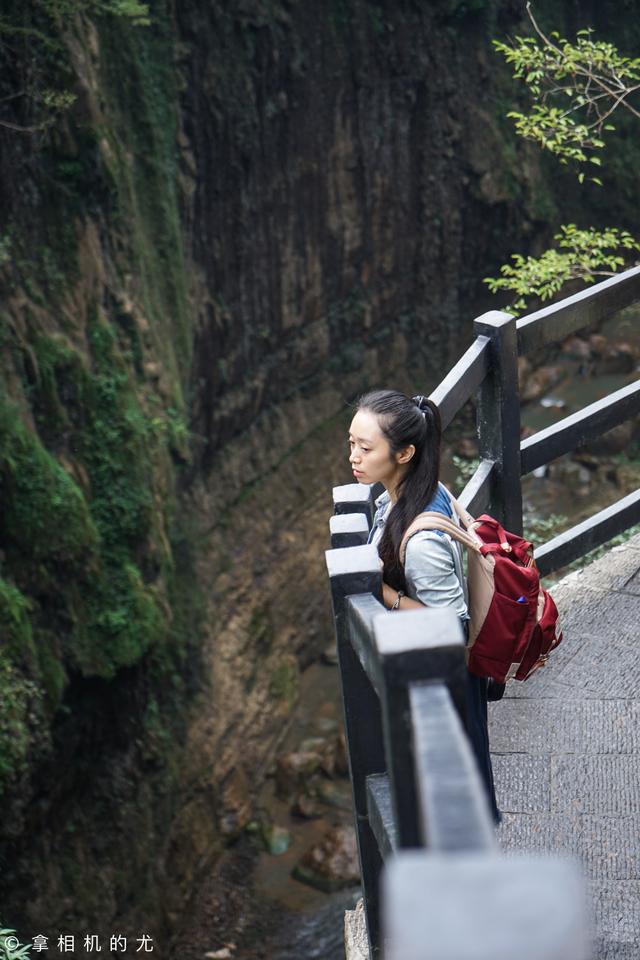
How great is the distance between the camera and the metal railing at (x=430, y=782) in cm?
87

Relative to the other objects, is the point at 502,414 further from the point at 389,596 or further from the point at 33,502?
the point at 33,502

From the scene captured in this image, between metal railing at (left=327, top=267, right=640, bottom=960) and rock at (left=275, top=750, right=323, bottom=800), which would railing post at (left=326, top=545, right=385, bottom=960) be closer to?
metal railing at (left=327, top=267, right=640, bottom=960)

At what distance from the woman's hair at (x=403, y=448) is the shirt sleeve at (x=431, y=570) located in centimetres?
5

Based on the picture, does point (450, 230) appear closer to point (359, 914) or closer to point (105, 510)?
point (105, 510)

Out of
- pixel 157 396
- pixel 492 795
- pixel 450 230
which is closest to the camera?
pixel 492 795

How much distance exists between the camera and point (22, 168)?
9.54 metres

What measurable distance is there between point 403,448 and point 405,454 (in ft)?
0.06

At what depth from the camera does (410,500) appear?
262 centimetres

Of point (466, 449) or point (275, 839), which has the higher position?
point (466, 449)

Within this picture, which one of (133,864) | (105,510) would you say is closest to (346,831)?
(133,864)

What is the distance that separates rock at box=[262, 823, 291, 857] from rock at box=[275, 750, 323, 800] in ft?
2.00

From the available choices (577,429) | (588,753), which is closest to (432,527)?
(588,753)

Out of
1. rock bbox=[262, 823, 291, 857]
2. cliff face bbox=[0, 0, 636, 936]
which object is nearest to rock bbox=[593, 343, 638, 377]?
cliff face bbox=[0, 0, 636, 936]

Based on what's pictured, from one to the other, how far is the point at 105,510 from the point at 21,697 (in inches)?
96.0
